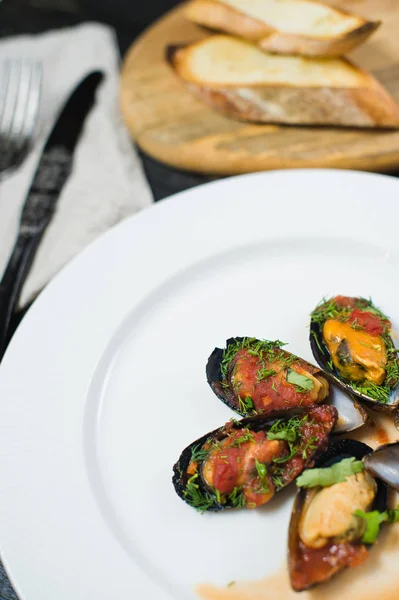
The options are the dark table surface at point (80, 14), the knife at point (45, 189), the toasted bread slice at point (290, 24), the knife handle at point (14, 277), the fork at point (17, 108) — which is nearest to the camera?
the knife handle at point (14, 277)

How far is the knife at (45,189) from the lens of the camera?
2516 mm

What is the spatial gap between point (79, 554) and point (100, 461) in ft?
1.09

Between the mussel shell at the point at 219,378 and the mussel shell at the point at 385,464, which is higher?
the mussel shell at the point at 385,464

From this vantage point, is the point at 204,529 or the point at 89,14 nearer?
the point at 204,529

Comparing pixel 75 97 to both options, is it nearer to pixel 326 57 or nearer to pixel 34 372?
pixel 326 57

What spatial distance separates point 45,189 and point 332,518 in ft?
7.05

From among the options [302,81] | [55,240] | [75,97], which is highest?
[302,81]

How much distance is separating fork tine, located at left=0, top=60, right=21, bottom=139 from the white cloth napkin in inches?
6.8

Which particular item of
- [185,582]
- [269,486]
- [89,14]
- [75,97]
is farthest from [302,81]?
[185,582]

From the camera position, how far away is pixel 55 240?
2814mm

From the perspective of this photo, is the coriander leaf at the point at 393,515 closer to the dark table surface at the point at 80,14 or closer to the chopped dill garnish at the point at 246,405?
the chopped dill garnish at the point at 246,405

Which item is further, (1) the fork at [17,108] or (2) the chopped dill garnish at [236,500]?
(1) the fork at [17,108]

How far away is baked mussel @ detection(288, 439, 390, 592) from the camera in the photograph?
1.57 m

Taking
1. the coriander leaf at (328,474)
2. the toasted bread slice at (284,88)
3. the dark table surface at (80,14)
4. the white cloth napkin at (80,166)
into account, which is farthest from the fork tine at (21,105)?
the coriander leaf at (328,474)
